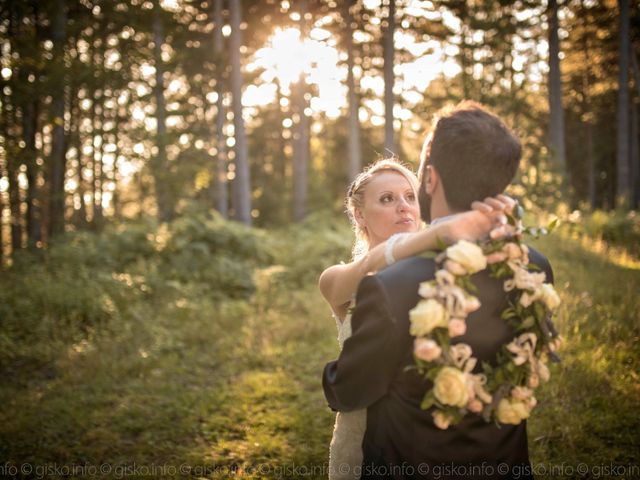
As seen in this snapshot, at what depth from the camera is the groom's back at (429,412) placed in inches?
69.4

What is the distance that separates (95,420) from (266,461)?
2.22 metres

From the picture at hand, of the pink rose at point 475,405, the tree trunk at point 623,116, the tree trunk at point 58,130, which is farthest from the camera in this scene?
the tree trunk at point 623,116

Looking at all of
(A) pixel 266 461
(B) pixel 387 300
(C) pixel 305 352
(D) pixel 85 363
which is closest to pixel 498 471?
(B) pixel 387 300

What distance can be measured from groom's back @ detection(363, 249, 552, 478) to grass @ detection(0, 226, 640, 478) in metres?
2.66

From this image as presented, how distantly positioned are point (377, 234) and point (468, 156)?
1.33 m

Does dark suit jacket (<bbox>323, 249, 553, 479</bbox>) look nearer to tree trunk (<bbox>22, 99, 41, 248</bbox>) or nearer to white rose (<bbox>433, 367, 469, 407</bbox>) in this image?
white rose (<bbox>433, 367, 469, 407</bbox>)

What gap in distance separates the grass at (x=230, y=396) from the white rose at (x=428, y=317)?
323 centimetres

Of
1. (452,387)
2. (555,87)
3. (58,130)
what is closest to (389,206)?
(452,387)

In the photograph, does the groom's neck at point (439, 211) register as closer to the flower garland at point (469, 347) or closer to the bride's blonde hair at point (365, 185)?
the flower garland at point (469, 347)

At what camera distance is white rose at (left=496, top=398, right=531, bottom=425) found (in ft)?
5.68

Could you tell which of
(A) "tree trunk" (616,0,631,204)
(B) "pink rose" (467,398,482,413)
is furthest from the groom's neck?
(A) "tree trunk" (616,0,631,204)

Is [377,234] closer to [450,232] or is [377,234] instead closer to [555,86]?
[450,232]

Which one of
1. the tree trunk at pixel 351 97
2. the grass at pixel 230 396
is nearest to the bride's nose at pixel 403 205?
the grass at pixel 230 396

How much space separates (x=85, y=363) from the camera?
6621mm
